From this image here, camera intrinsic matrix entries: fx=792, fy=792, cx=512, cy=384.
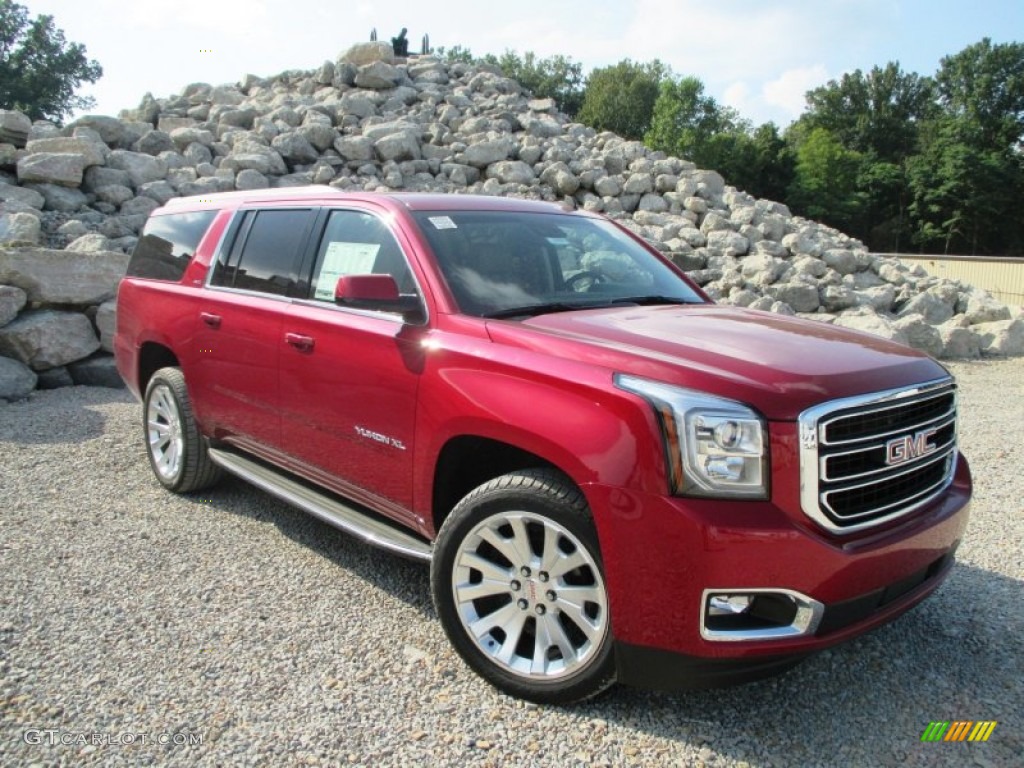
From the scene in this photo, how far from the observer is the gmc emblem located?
2.83 m

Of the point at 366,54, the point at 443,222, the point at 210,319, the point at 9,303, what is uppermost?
the point at 366,54

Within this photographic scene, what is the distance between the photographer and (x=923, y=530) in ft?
9.44

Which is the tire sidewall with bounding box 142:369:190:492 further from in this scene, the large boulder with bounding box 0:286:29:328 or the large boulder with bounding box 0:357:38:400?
the large boulder with bounding box 0:286:29:328

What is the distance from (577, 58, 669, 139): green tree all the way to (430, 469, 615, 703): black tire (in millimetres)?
82865

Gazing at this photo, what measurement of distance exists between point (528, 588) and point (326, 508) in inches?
52.8

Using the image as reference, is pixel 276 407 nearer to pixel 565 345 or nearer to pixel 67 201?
pixel 565 345

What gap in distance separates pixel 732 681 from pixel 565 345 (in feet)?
4.20

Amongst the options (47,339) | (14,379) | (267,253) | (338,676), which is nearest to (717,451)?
(338,676)

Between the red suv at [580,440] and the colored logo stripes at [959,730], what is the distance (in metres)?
0.47

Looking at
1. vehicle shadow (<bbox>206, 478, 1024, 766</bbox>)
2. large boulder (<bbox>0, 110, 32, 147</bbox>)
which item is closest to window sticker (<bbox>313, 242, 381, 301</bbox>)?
vehicle shadow (<bbox>206, 478, 1024, 766</bbox>)

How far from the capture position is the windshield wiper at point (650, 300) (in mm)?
3879

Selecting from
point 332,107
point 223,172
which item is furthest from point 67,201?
point 332,107

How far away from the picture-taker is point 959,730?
9.53 feet

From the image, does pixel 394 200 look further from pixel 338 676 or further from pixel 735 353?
pixel 338 676
